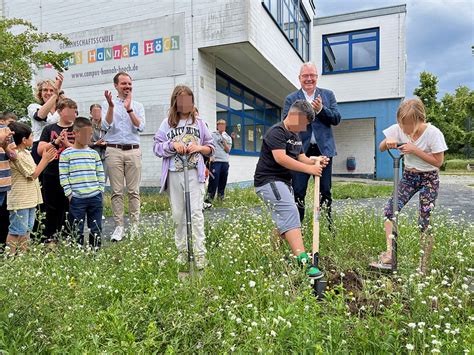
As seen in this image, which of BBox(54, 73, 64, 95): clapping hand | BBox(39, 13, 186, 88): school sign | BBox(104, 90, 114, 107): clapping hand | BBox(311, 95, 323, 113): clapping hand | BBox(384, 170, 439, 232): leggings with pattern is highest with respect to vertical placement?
BBox(39, 13, 186, 88): school sign

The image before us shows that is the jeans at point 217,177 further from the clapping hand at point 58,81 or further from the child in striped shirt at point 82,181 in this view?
the clapping hand at point 58,81

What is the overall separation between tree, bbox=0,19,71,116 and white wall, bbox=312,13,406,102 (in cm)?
1509

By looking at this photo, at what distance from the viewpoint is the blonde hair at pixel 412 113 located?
3.38 m

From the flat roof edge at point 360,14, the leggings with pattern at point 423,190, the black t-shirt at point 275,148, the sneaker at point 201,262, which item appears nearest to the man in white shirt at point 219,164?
the black t-shirt at point 275,148

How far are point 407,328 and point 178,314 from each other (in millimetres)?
1414

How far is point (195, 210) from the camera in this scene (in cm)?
376

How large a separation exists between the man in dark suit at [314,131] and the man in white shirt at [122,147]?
6.96ft

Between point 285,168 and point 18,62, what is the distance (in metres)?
7.00

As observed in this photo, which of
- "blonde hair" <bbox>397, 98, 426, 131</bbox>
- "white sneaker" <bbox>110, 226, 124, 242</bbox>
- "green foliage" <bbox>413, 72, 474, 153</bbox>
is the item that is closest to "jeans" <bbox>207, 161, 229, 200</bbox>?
"white sneaker" <bbox>110, 226, 124, 242</bbox>

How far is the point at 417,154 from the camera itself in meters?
3.36

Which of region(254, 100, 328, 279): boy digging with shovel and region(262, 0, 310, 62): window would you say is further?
region(262, 0, 310, 62): window

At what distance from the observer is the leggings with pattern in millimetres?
3619

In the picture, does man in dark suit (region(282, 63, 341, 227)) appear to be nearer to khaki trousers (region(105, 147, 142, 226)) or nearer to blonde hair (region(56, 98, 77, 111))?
khaki trousers (region(105, 147, 142, 226))

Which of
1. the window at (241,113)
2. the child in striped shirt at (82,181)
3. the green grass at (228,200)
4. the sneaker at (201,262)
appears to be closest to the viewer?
the sneaker at (201,262)
